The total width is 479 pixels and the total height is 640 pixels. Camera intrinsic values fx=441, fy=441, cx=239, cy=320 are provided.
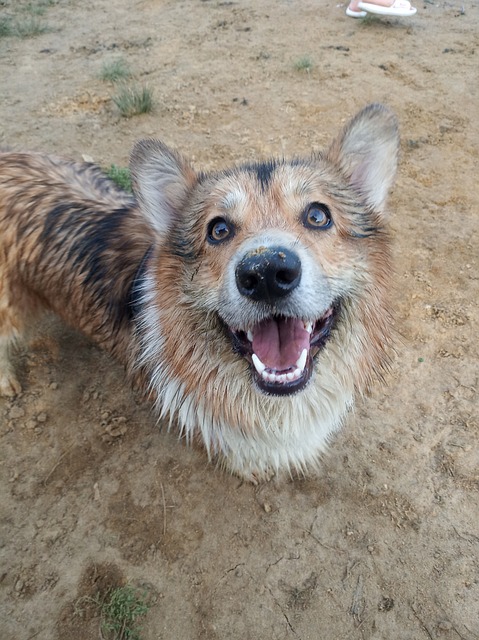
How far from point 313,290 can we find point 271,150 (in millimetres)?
4110

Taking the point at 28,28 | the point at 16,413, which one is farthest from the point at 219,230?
the point at 28,28

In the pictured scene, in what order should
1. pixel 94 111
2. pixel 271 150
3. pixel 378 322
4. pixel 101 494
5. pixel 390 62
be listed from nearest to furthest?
pixel 378 322
pixel 101 494
pixel 271 150
pixel 94 111
pixel 390 62

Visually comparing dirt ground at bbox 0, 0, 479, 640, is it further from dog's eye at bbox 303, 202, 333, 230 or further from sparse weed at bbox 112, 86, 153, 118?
dog's eye at bbox 303, 202, 333, 230

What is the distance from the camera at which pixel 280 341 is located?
216 cm

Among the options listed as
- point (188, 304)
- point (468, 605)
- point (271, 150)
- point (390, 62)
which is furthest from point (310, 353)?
point (390, 62)

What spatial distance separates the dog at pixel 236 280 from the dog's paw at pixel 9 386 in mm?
677

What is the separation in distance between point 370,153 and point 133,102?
4.47m

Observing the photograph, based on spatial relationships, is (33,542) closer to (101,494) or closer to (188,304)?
(101,494)

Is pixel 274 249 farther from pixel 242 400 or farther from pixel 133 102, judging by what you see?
pixel 133 102

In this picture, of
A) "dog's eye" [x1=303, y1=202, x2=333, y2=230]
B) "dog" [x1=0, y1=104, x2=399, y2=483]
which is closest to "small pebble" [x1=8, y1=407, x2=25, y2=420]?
"dog" [x1=0, y1=104, x2=399, y2=483]

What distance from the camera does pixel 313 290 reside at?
1938mm

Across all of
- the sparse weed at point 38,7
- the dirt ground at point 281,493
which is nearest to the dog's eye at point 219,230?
the dirt ground at point 281,493

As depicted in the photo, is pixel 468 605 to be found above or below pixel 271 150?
below

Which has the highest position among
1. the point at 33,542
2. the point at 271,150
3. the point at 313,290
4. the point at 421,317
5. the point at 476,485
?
the point at 313,290
